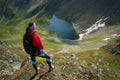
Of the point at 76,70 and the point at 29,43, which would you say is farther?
the point at 76,70

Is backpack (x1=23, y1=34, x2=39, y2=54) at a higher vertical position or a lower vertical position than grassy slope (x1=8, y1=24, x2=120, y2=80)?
higher

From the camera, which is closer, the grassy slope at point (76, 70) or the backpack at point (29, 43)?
the backpack at point (29, 43)

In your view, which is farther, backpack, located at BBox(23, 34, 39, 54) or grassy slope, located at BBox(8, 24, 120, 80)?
grassy slope, located at BBox(8, 24, 120, 80)

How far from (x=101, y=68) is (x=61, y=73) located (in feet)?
20.0

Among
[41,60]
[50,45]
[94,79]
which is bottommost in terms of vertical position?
→ [94,79]

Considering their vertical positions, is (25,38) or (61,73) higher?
(25,38)

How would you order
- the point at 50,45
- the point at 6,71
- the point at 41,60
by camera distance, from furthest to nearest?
1. the point at 50,45
2. the point at 6,71
3. the point at 41,60

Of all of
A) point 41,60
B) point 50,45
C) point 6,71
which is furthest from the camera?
point 50,45

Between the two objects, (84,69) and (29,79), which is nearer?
(29,79)

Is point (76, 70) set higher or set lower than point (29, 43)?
lower

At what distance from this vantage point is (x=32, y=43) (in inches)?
1094

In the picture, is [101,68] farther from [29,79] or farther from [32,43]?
[32,43]

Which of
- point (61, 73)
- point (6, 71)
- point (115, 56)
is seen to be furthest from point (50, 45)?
point (61, 73)

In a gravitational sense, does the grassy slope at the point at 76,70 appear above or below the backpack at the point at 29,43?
below
